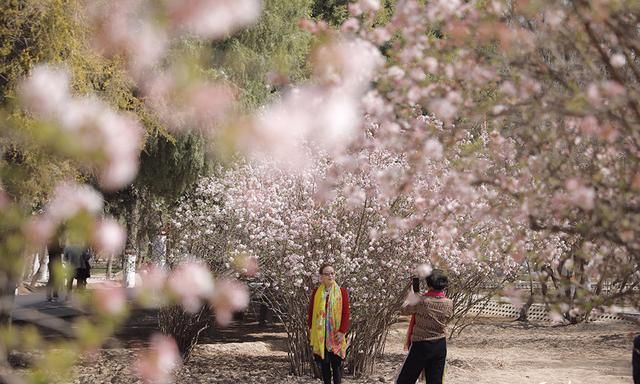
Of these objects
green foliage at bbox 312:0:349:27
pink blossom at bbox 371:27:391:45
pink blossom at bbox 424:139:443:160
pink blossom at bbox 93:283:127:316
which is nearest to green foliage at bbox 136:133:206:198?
green foliage at bbox 312:0:349:27

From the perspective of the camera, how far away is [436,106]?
4082 mm

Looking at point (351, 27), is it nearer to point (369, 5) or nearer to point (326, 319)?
point (369, 5)

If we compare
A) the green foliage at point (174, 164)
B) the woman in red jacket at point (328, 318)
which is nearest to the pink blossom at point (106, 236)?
the woman in red jacket at point (328, 318)

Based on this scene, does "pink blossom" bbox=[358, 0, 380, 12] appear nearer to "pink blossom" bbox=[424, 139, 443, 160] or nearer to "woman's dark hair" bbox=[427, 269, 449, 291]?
"pink blossom" bbox=[424, 139, 443, 160]

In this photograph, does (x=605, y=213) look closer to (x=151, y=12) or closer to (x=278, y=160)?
(x=151, y=12)

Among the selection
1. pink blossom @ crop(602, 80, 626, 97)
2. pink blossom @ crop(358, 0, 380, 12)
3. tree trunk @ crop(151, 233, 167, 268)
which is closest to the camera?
pink blossom @ crop(602, 80, 626, 97)

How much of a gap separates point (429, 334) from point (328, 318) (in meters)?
1.40

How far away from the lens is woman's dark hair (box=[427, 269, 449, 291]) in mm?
7477

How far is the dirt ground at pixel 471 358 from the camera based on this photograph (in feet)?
38.5

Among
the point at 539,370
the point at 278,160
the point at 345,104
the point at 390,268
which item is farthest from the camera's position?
the point at 539,370

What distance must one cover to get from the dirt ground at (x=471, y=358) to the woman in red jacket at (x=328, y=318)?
80.0 inches

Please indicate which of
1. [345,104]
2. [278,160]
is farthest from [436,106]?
[278,160]

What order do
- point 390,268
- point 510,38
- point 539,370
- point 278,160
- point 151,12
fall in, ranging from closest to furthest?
point 151,12 < point 510,38 < point 390,268 < point 278,160 < point 539,370

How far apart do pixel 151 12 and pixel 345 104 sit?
4.01 feet
